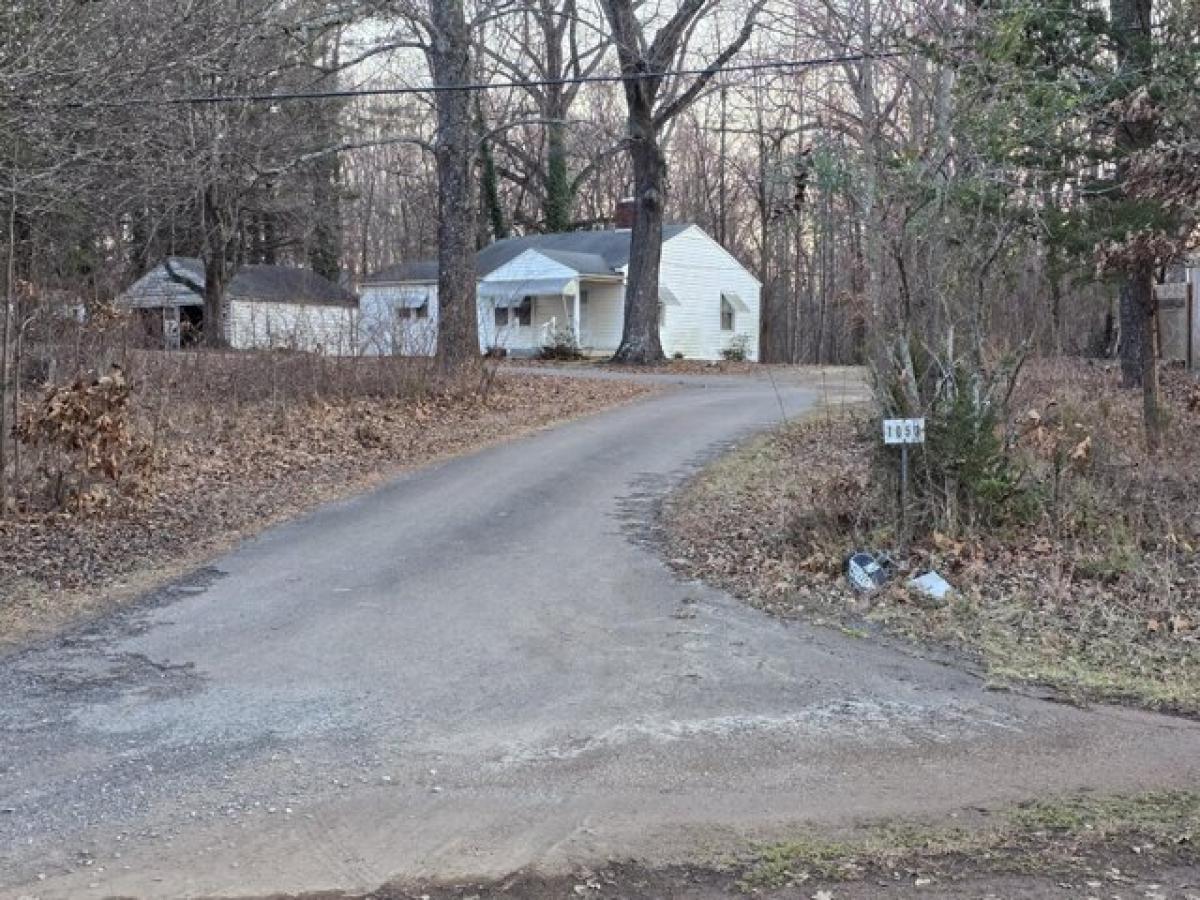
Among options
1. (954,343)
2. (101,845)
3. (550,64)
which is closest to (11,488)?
(101,845)

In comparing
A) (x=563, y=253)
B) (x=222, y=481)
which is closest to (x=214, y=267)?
(x=563, y=253)

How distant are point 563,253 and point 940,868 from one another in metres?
33.1

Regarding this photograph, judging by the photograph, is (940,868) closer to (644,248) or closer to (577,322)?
(644,248)

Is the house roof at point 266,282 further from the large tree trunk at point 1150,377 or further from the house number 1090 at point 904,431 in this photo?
the house number 1090 at point 904,431

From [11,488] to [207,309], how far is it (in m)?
20.7

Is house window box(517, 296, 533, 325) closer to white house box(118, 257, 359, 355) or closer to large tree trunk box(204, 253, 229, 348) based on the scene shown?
white house box(118, 257, 359, 355)

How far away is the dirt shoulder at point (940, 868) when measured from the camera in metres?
3.89

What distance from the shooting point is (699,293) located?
38.6 metres

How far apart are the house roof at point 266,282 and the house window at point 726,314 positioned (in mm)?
12749

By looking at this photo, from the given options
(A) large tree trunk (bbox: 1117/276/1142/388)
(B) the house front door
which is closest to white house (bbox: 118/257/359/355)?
(B) the house front door

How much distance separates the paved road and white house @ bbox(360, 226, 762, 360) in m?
26.4

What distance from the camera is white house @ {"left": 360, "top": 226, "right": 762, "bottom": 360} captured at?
1394 inches

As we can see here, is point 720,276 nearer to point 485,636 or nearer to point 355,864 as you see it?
point 485,636

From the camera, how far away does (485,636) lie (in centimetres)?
705
